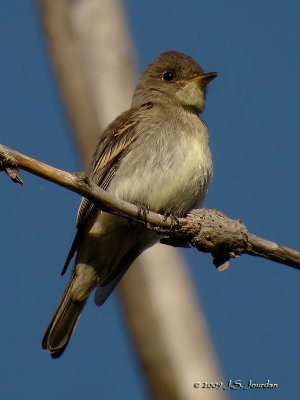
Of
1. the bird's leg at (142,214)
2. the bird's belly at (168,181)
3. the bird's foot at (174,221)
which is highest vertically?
the bird's belly at (168,181)

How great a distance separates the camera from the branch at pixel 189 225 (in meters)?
5.57

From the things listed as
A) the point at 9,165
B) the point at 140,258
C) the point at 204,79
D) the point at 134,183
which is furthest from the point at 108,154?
the point at 9,165

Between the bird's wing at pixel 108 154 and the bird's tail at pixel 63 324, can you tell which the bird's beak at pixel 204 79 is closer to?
the bird's wing at pixel 108 154

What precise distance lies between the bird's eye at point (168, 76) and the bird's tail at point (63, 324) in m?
1.92

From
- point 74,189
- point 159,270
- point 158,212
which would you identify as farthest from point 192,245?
point 159,270

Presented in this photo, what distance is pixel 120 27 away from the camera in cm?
952

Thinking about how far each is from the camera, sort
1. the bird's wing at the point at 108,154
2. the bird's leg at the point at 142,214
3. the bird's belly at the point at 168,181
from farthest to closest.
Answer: the bird's wing at the point at 108,154 < the bird's belly at the point at 168,181 < the bird's leg at the point at 142,214

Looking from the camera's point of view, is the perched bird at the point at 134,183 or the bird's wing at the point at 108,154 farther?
the bird's wing at the point at 108,154

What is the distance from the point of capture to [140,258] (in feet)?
28.9

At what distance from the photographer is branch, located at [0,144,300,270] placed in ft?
18.3

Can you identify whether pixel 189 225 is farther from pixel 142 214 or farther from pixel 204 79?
pixel 204 79

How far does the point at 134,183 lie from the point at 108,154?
51 cm

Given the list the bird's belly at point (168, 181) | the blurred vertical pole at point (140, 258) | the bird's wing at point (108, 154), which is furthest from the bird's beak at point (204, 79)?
the blurred vertical pole at point (140, 258)

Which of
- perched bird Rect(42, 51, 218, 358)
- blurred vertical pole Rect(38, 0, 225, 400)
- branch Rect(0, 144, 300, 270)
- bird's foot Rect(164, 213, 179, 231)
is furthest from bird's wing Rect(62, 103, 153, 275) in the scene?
blurred vertical pole Rect(38, 0, 225, 400)
